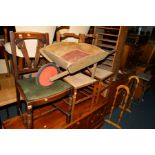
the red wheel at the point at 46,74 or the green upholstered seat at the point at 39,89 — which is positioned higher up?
the red wheel at the point at 46,74

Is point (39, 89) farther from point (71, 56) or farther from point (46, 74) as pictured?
point (71, 56)

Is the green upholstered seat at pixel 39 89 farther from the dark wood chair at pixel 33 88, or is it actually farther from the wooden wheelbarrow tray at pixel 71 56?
the wooden wheelbarrow tray at pixel 71 56

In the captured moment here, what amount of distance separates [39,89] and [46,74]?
0.15 m

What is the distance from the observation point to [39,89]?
4.21 feet

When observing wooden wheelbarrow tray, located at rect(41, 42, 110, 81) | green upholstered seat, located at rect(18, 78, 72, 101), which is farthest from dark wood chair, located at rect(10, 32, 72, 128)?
wooden wheelbarrow tray, located at rect(41, 42, 110, 81)

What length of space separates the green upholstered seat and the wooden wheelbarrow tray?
0.11 metres

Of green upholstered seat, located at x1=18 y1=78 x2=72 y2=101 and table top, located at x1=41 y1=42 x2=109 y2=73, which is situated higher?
table top, located at x1=41 y1=42 x2=109 y2=73

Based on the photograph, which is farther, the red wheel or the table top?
the red wheel

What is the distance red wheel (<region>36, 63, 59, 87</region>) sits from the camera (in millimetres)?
1244

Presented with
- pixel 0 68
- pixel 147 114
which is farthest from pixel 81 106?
pixel 147 114

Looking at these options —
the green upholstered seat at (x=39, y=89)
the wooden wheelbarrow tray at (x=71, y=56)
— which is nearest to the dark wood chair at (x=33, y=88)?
the green upholstered seat at (x=39, y=89)

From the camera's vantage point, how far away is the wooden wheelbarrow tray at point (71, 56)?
113 cm

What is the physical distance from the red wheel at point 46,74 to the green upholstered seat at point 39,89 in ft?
0.17

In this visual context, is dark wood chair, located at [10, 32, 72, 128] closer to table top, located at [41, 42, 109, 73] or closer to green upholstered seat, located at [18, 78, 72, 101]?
green upholstered seat, located at [18, 78, 72, 101]
